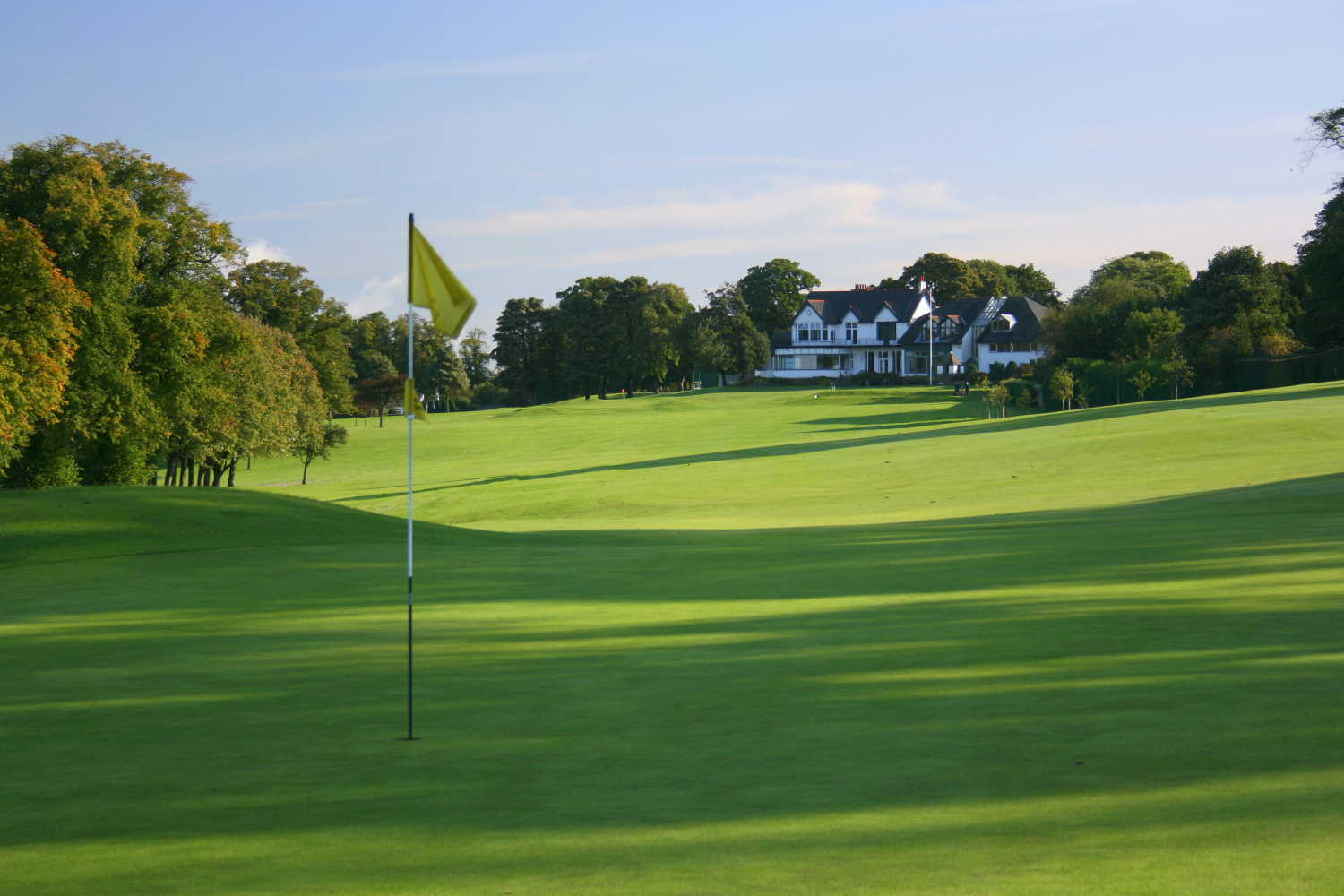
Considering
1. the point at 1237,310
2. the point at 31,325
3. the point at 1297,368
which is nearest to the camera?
the point at 31,325

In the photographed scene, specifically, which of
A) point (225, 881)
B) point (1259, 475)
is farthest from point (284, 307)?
point (225, 881)

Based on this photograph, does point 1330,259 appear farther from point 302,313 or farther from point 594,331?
point 594,331

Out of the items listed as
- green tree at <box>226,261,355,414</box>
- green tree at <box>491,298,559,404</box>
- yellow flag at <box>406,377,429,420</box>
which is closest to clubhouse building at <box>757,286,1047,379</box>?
green tree at <box>491,298,559,404</box>

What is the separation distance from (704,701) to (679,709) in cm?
35

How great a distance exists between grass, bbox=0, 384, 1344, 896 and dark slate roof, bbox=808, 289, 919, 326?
11489cm


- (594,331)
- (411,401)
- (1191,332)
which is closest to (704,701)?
(411,401)

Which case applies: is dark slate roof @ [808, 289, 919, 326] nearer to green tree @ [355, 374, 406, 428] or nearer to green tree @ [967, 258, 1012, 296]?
green tree @ [967, 258, 1012, 296]

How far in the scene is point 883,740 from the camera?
8.56 metres

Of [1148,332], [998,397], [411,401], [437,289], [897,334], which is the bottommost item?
[411,401]

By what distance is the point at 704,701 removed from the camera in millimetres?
10086

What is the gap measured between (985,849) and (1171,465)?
1452 inches

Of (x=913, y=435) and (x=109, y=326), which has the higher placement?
(x=109, y=326)

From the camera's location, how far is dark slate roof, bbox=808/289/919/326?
139 m

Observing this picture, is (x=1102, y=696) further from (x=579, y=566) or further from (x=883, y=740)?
(x=579, y=566)
